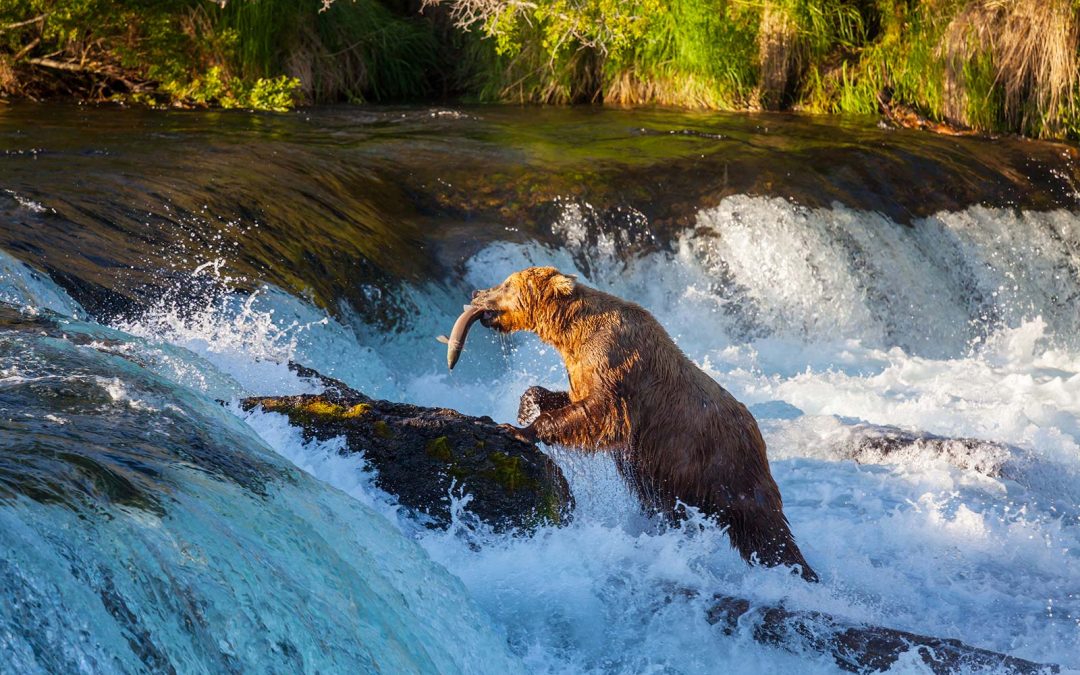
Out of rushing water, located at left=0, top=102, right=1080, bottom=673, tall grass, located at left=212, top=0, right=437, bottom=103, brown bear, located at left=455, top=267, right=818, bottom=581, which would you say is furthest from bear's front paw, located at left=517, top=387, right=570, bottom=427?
tall grass, located at left=212, top=0, right=437, bottom=103

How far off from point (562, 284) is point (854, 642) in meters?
1.74

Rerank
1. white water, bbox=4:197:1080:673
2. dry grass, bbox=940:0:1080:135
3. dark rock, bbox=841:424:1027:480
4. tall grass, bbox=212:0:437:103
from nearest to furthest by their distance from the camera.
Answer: white water, bbox=4:197:1080:673 → dark rock, bbox=841:424:1027:480 → dry grass, bbox=940:0:1080:135 → tall grass, bbox=212:0:437:103

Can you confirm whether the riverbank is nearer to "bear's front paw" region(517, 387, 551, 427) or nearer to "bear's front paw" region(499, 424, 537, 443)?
"bear's front paw" region(517, 387, 551, 427)

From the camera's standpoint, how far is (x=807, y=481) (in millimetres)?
5941

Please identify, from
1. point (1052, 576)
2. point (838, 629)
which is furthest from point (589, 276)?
point (838, 629)

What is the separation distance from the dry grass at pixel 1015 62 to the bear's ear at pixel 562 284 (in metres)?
8.94

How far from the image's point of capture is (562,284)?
4699 millimetres

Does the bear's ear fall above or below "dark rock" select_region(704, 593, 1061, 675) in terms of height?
above

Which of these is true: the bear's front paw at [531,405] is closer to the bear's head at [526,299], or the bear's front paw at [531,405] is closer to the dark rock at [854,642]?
the bear's head at [526,299]

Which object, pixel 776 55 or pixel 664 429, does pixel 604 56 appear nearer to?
pixel 776 55

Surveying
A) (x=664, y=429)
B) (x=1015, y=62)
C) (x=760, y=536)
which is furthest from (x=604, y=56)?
(x=760, y=536)

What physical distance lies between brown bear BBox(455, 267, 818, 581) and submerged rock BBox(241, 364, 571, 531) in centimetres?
24

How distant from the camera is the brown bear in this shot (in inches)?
169

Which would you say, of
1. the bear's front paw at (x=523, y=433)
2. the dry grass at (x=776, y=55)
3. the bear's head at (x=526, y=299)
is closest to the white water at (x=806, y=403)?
the bear's front paw at (x=523, y=433)
